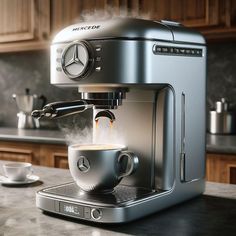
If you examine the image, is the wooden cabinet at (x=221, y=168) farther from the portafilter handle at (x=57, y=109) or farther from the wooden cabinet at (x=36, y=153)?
the portafilter handle at (x=57, y=109)

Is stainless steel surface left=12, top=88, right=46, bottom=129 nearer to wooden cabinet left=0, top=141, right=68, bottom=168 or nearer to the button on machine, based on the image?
wooden cabinet left=0, top=141, right=68, bottom=168

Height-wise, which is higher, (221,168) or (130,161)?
(130,161)

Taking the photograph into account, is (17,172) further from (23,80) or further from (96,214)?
(23,80)

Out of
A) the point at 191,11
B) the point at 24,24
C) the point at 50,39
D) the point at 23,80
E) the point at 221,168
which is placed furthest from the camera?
the point at 23,80

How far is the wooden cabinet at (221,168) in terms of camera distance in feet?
7.70

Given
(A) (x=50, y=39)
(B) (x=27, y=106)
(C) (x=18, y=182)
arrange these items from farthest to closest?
1. (B) (x=27, y=106)
2. (A) (x=50, y=39)
3. (C) (x=18, y=182)

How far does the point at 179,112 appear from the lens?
114 centimetres

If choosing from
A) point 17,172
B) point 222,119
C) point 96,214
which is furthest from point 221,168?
point 96,214

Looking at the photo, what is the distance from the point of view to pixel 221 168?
7.79ft

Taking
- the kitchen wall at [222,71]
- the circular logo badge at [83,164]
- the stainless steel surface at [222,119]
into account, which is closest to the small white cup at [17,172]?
the circular logo badge at [83,164]

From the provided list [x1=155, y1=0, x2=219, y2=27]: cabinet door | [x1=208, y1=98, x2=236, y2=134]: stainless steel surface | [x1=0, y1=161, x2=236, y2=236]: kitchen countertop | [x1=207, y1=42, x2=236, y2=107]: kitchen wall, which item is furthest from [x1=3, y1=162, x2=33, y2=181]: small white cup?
[x1=207, y1=42, x2=236, y2=107]: kitchen wall

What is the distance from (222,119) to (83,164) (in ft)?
6.36

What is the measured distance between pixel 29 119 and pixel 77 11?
958 millimetres

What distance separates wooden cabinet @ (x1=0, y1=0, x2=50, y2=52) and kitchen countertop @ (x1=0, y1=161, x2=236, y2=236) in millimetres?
2212
